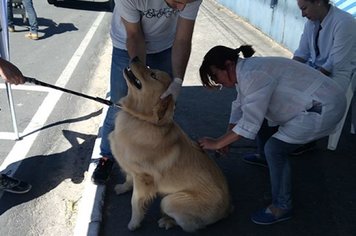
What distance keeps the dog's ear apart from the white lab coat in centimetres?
50

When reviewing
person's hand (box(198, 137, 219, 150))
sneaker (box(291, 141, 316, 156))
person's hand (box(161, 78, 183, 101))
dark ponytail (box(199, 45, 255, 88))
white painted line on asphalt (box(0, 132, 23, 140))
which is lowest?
white painted line on asphalt (box(0, 132, 23, 140))

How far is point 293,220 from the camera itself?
355 cm

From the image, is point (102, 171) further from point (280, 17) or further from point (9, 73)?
point (280, 17)

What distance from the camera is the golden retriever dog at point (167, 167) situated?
10.0ft

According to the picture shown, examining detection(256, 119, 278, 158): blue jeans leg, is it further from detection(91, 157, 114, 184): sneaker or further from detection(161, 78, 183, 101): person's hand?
detection(91, 157, 114, 184): sneaker

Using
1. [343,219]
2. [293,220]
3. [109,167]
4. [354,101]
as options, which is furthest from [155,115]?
[354,101]

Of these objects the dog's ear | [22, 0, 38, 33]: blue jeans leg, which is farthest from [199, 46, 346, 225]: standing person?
[22, 0, 38, 33]: blue jeans leg

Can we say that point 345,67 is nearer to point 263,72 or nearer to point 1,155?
point 263,72

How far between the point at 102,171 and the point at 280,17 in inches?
249

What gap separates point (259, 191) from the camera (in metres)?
3.93

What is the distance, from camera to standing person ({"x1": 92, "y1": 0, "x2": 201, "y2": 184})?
319cm

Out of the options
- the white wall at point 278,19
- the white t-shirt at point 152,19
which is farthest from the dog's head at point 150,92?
the white wall at point 278,19

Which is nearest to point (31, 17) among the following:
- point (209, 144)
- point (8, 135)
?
point (8, 135)

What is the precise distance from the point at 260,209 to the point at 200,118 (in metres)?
1.95
